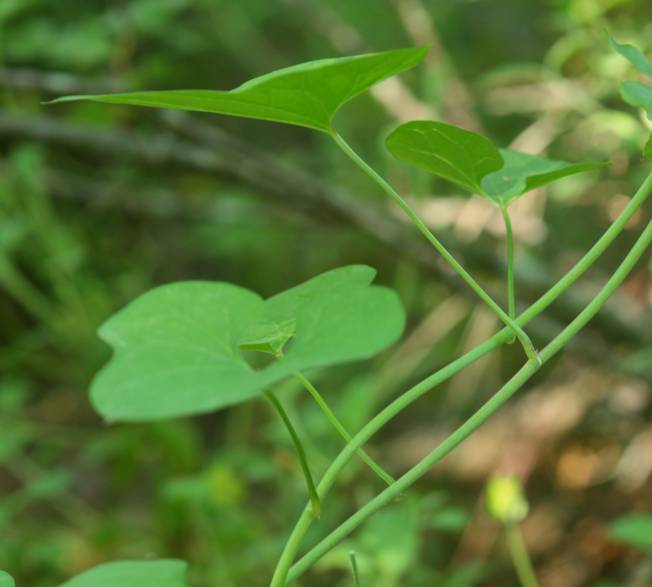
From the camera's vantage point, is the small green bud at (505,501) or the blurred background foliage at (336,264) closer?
the small green bud at (505,501)

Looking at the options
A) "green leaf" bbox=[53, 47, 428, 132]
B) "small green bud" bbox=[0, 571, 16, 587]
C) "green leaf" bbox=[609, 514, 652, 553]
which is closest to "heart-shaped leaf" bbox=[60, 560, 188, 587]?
"small green bud" bbox=[0, 571, 16, 587]

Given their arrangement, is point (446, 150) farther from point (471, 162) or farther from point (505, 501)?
point (505, 501)

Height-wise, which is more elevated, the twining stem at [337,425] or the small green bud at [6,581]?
the twining stem at [337,425]

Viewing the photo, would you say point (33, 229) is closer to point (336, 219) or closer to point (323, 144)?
point (336, 219)

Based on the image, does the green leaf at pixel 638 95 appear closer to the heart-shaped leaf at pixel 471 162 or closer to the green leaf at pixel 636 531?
the heart-shaped leaf at pixel 471 162

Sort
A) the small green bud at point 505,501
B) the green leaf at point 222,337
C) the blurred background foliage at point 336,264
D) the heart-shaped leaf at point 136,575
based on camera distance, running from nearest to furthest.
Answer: the green leaf at point 222,337 < the heart-shaped leaf at point 136,575 < the small green bud at point 505,501 < the blurred background foliage at point 336,264

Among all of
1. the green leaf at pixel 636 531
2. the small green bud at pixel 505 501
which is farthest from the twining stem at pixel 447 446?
the small green bud at pixel 505 501
